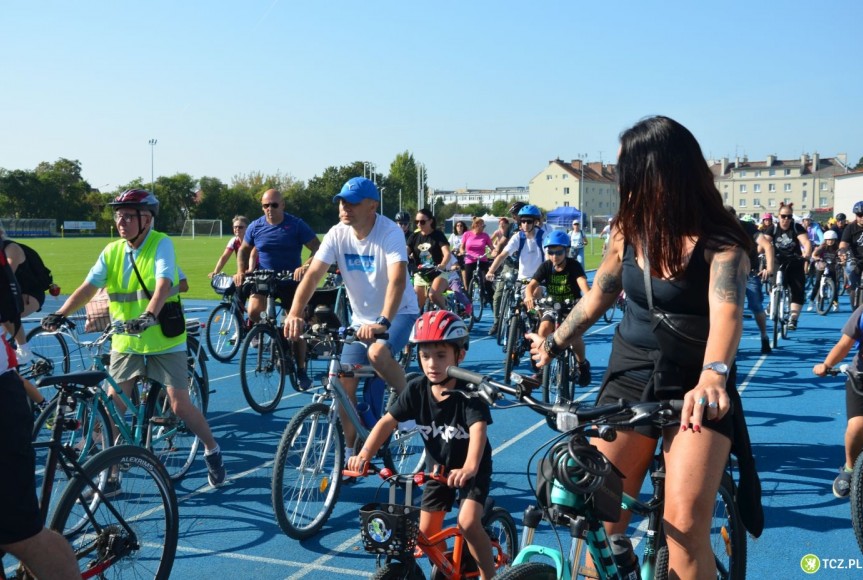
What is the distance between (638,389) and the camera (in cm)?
300

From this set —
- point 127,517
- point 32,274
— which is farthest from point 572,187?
point 127,517

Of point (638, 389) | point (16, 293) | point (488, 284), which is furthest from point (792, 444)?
point (488, 284)

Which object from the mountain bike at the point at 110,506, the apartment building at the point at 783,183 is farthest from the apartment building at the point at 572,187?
the mountain bike at the point at 110,506

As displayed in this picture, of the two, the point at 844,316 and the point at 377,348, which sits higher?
the point at 377,348

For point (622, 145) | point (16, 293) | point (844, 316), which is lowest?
point (844, 316)

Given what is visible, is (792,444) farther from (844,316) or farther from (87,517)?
(844,316)

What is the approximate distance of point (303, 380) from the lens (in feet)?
28.6

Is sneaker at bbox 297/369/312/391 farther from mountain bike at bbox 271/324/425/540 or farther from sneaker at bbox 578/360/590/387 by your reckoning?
mountain bike at bbox 271/324/425/540

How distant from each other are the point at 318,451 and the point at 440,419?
1358 mm

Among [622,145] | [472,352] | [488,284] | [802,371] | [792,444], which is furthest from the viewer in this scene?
[488,284]

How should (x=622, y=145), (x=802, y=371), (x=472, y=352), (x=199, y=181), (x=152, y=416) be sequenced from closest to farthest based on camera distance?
(x=622, y=145) < (x=152, y=416) < (x=802, y=371) < (x=472, y=352) < (x=199, y=181)

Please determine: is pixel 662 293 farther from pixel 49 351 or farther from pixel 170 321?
pixel 49 351

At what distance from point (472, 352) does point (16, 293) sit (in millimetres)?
9734

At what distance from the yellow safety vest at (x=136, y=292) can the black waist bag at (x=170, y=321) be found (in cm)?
4
